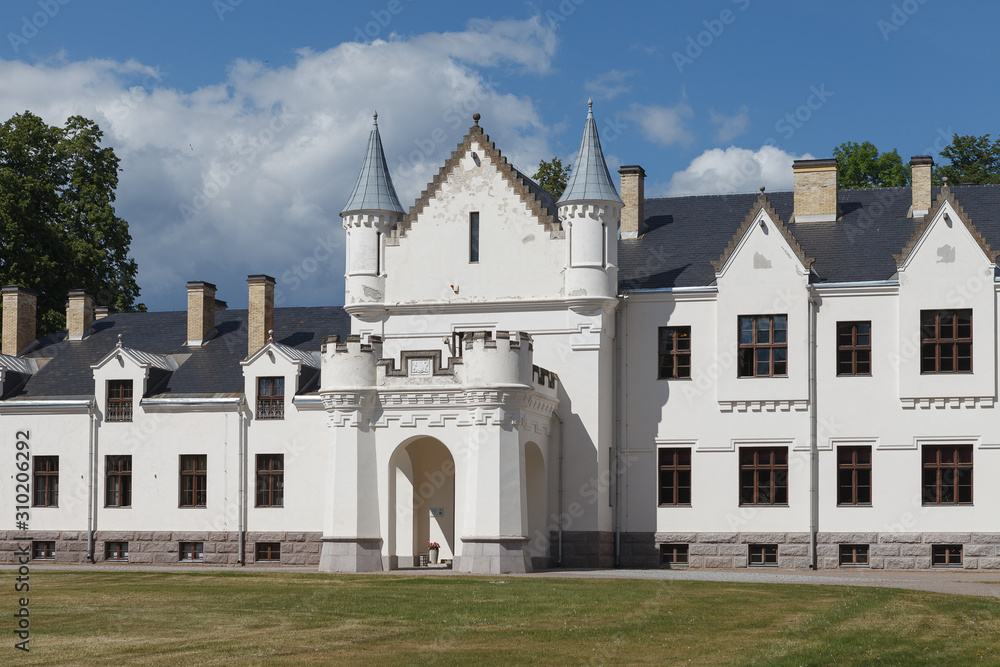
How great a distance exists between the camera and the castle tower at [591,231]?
129ft

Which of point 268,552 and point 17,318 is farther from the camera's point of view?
point 17,318

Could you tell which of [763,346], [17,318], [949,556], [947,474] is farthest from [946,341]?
[17,318]

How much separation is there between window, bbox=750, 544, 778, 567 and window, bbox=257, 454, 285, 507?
14.4 metres

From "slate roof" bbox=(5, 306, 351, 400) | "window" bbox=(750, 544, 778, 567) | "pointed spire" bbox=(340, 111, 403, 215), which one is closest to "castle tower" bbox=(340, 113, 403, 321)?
"pointed spire" bbox=(340, 111, 403, 215)

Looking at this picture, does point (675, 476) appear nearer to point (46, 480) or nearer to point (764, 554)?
point (764, 554)

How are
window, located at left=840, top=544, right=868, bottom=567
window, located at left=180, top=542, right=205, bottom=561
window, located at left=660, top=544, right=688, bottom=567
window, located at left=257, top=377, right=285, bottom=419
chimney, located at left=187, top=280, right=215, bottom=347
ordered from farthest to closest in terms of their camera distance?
chimney, located at left=187, top=280, right=215, bottom=347 < window, located at left=180, top=542, right=205, bottom=561 < window, located at left=257, top=377, right=285, bottom=419 < window, located at left=660, top=544, right=688, bottom=567 < window, located at left=840, top=544, right=868, bottom=567

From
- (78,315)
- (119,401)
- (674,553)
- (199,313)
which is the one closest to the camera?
(674,553)

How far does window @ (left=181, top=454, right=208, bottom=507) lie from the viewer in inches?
1706

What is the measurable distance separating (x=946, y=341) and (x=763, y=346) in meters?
5.04

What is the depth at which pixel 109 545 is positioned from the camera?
43969mm

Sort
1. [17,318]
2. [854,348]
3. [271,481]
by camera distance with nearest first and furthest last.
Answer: [854,348]
[271,481]
[17,318]

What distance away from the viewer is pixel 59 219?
5712 centimetres

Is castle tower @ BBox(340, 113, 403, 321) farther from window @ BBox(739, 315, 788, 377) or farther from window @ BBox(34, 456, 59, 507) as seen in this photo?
window @ BBox(34, 456, 59, 507)

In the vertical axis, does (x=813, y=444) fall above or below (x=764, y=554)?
above
